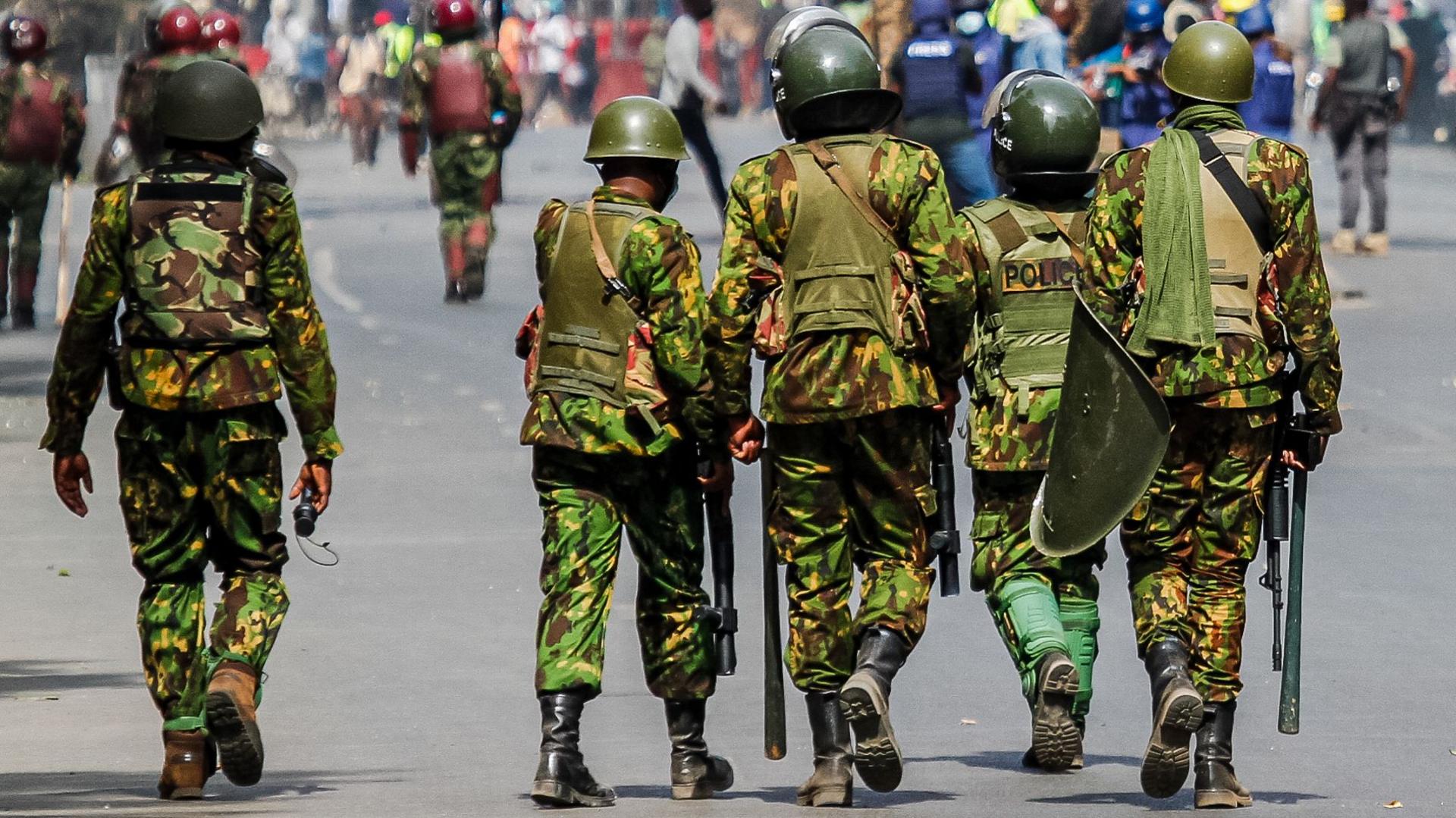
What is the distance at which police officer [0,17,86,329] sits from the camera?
684 inches

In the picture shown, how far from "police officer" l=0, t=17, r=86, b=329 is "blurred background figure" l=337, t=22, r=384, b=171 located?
16896mm

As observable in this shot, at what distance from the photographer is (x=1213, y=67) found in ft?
23.3

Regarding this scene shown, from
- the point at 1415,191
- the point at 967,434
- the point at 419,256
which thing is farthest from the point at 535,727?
the point at 1415,191

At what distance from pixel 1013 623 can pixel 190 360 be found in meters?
2.08

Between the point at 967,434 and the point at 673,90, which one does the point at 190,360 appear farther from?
the point at 673,90

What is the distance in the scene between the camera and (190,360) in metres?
6.99

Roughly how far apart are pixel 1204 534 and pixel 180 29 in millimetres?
8932

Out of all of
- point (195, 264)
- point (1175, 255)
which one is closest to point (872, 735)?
point (1175, 255)

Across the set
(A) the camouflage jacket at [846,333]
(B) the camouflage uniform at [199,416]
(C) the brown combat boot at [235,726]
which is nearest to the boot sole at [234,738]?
(C) the brown combat boot at [235,726]

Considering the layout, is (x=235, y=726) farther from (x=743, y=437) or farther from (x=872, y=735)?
(x=872, y=735)

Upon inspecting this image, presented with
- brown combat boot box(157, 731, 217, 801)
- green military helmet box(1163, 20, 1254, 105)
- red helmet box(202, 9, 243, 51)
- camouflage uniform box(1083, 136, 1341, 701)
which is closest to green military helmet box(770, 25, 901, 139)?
camouflage uniform box(1083, 136, 1341, 701)

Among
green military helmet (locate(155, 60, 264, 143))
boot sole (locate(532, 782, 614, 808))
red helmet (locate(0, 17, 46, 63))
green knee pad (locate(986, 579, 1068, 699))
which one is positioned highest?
red helmet (locate(0, 17, 46, 63))

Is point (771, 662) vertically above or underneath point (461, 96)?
underneath

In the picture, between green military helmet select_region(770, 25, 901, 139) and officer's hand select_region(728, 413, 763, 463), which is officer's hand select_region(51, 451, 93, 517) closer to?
officer's hand select_region(728, 413, 763, 463)
